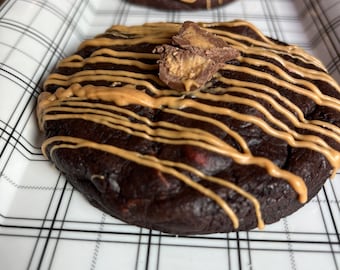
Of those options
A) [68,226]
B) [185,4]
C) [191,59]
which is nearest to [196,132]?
[191,59]

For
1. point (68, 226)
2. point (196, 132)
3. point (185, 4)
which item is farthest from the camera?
point (185, 4)

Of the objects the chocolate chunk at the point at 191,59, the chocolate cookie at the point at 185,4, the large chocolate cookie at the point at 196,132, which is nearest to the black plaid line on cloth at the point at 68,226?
the large chocolate cookie at the point at 196,132

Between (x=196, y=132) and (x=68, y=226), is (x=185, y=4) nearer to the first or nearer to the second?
(x=196, y=132)

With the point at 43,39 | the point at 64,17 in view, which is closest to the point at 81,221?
the point at 43,39

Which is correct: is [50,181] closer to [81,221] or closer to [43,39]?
[81,221]

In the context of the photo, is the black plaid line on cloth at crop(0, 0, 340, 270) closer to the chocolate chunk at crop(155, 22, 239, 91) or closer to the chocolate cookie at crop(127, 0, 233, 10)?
the chocolate chunk at crop(155, 22, 239, 91)

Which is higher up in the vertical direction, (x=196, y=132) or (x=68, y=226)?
(x=196, y=132)

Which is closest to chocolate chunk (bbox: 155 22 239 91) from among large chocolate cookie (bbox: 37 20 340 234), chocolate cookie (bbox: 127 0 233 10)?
large chocolate cookie (bbox: 37 20 340 234)

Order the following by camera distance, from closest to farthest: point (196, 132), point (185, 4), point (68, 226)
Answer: point (196, 132) < point (68, 226) < point (185, 4)
